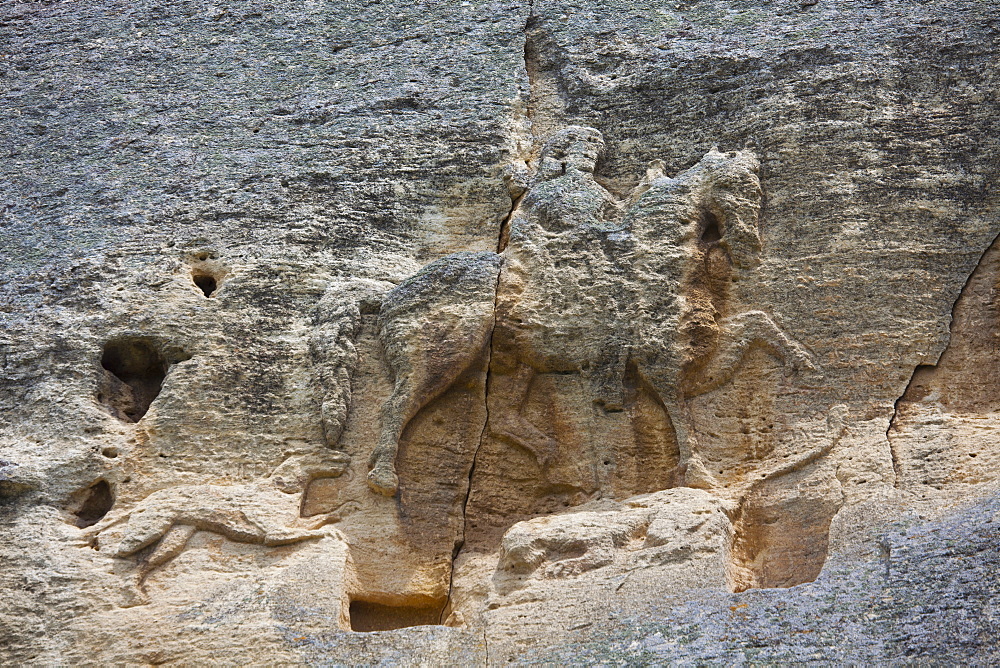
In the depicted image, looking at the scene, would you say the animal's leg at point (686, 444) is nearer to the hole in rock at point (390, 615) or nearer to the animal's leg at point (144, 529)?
the hole in rock at point (390, 615)

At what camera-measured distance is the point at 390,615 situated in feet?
20.9

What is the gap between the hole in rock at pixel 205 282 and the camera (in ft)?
24.4

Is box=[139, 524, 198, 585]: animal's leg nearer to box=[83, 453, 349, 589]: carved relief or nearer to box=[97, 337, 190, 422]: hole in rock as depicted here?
box=[83, 453, 349, 589]: carved relief

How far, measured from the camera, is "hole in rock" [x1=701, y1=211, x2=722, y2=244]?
7.07m

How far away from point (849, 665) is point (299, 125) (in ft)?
15.8

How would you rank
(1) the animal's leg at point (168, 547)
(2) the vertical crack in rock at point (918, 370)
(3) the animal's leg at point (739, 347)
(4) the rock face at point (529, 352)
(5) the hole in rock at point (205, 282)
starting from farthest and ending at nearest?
1. (5) the hole in rock at point (205, 282)
2. (3) the animal's leg at point (739, 347)
3. (1) the animal's leg at point (168, 547)
4. (2) the vertical crack in rock at point (918, 370)
5. (4) the rock face at point (529, 352)

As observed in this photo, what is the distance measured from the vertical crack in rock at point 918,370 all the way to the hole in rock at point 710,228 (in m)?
1.27

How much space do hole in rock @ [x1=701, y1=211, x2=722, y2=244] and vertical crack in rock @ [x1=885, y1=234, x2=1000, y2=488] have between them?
4.17 ft

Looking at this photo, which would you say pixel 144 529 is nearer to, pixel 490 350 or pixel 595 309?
pixel 490 350

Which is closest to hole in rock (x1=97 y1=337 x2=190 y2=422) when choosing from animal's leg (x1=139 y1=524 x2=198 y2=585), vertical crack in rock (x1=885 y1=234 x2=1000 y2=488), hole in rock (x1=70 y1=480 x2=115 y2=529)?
hole in rock (x1=70 y1=480 x2=115 y2=529)

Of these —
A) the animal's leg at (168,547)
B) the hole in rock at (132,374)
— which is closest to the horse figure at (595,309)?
the animal's leg at (168,547)

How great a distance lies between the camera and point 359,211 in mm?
7582

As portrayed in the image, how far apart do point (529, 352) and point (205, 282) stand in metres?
1.99

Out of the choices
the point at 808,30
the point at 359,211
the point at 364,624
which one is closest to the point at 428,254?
the point at 359,211
